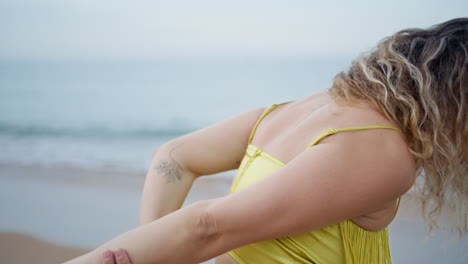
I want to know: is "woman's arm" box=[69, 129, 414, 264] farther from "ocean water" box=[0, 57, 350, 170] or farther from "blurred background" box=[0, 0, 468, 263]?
"ocean water" box=[0, 57, 350, 170]

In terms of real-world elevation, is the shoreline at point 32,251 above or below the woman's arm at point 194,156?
below

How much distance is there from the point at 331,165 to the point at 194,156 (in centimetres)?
67

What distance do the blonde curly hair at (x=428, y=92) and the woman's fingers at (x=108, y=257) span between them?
69cm

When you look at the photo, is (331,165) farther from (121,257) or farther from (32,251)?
(32,251)

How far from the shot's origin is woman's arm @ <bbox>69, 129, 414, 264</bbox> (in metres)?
0.93

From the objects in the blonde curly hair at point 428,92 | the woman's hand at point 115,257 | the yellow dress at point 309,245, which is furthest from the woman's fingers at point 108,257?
the blonde curly hair at point 428,92

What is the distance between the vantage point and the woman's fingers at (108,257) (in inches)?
36.5

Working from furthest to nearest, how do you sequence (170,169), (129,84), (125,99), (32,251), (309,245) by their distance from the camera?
(129,84), (125,99), (32,251), (170,169), (309,245)

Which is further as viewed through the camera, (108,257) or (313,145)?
(313,145)

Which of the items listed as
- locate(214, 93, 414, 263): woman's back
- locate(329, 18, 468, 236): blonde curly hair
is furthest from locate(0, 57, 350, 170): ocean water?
locate(329, 18, 468, 236): blonde curly hair

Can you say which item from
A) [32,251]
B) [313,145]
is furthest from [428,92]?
[32,251]

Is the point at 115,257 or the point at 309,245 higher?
the point at 115,257

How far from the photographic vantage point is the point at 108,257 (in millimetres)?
930

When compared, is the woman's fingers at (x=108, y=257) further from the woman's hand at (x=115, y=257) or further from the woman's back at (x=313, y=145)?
the woman's back at (x=313, y=145)
